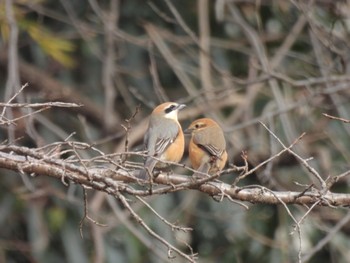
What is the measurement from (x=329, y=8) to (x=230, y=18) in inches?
47.1

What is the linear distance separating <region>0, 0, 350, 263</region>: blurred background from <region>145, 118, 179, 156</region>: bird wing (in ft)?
9.10

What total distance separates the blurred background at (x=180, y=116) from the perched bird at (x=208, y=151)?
2.91 m

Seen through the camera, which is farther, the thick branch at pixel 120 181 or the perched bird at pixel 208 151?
the perched bird at pixel 208 151

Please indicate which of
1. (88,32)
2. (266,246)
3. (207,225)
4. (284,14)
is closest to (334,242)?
(266,246)

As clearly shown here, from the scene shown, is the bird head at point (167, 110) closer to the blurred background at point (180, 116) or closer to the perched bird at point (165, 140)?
the perched bird at point (165, 140)

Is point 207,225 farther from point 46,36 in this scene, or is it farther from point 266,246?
point 46,36

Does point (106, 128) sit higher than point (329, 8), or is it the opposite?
point (329, 8)

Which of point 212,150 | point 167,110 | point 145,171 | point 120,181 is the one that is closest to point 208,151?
point 212,150

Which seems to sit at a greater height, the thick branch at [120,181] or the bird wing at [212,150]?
the thick branch at [120,181]

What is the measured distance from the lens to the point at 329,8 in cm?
1012

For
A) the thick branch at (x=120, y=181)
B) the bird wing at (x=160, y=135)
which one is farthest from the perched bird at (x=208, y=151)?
the thick branch at (x=120, y=181)

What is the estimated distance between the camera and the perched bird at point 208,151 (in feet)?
21.8

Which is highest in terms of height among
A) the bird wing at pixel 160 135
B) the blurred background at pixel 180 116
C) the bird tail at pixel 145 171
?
the bird tail at pixel 145 171

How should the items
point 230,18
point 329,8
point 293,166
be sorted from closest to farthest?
1. point 329,8
2. point 230,18
3. point 293,166
